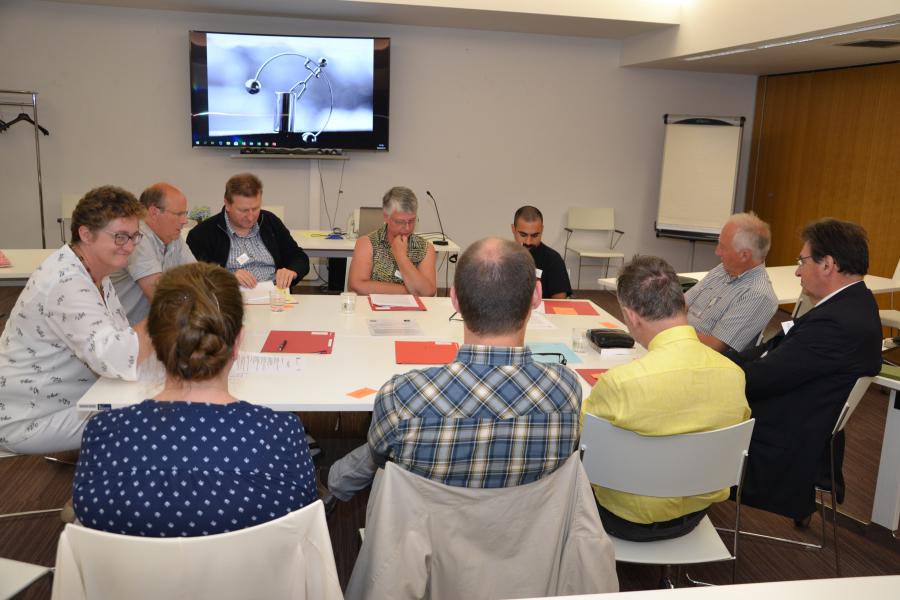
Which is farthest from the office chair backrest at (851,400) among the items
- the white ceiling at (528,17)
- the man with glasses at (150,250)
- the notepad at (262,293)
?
the white ceiling at (528,17)

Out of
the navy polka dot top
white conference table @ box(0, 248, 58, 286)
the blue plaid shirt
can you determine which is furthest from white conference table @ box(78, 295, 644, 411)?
white conference table @ box(0, 248, 58, 286)

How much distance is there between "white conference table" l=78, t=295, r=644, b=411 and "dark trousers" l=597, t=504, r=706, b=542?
0.51m

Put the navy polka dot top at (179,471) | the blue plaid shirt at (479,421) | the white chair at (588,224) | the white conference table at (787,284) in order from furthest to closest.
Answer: the white chair at (588,224) < the white conference table at (787,284) < the blue plaid shirt at (479,421) < the navy polka dot top at (179,471)

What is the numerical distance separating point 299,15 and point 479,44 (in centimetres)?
183

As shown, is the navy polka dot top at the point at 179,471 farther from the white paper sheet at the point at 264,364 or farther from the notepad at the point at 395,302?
the notepad at the point at 395,302

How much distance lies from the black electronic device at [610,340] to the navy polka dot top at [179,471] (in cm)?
180

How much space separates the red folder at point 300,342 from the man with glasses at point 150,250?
737 millimetres

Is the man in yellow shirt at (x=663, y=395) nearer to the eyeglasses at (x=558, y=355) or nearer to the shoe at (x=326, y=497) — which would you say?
the eyeglasses at (x=558, y=355)

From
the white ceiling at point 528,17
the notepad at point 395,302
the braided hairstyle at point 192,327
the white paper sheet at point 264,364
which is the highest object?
the white ceiling at point 528,17

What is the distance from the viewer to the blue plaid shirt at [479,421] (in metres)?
1.70

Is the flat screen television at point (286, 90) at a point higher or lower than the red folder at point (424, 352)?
higher

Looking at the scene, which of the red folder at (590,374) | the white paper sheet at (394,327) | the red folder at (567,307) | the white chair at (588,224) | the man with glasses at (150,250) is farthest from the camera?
the white chair at (588,224)

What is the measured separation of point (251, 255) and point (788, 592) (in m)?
3.45

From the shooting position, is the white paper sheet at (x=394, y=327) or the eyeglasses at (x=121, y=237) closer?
the eyeglasses at (x=121, y=237)
